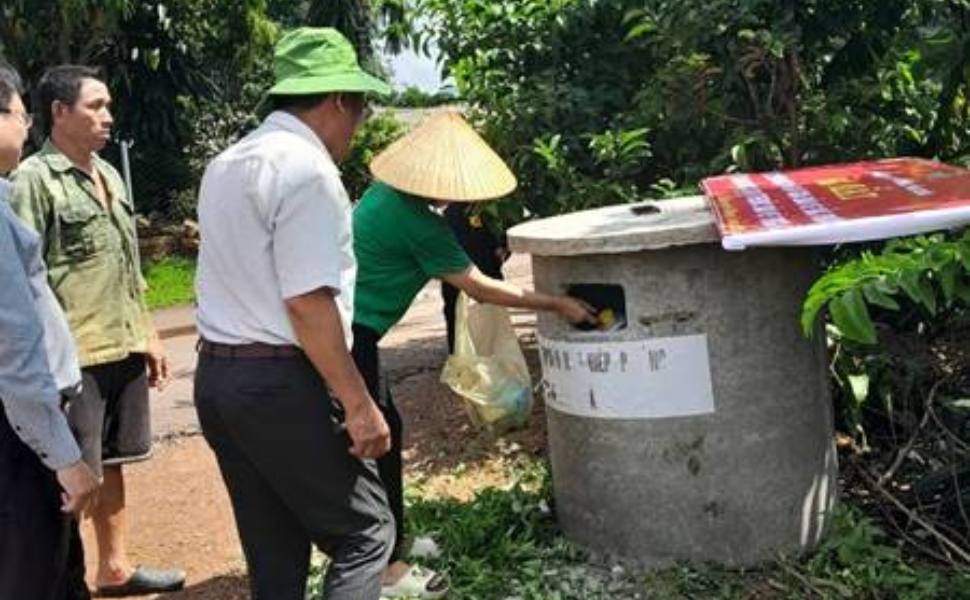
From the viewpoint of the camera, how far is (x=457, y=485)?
4816mm

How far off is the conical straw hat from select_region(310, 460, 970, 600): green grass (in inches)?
47.3

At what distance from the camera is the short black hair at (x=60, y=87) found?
11.9 feet

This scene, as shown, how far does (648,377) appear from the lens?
346 cm

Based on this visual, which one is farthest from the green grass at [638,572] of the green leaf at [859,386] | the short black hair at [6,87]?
the short black hair at [6,87]

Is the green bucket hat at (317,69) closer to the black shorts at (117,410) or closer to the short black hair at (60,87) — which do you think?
the short black hair at (60,87)

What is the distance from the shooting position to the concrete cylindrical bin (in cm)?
345

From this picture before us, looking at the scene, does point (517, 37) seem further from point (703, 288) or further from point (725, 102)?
point (703, 288)

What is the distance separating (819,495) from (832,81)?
2049mm

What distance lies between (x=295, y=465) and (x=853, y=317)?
4.26ft

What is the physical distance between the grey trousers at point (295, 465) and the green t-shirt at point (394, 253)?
81 cm

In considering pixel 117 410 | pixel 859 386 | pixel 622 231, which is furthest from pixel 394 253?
pixel 859 386

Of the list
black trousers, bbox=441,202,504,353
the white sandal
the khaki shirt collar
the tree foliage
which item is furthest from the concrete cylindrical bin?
black trousers, bbox=441,202,504,353

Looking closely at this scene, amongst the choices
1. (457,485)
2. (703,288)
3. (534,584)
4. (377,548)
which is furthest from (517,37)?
(377,548)

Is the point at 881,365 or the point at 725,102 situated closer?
the point at 881,365
